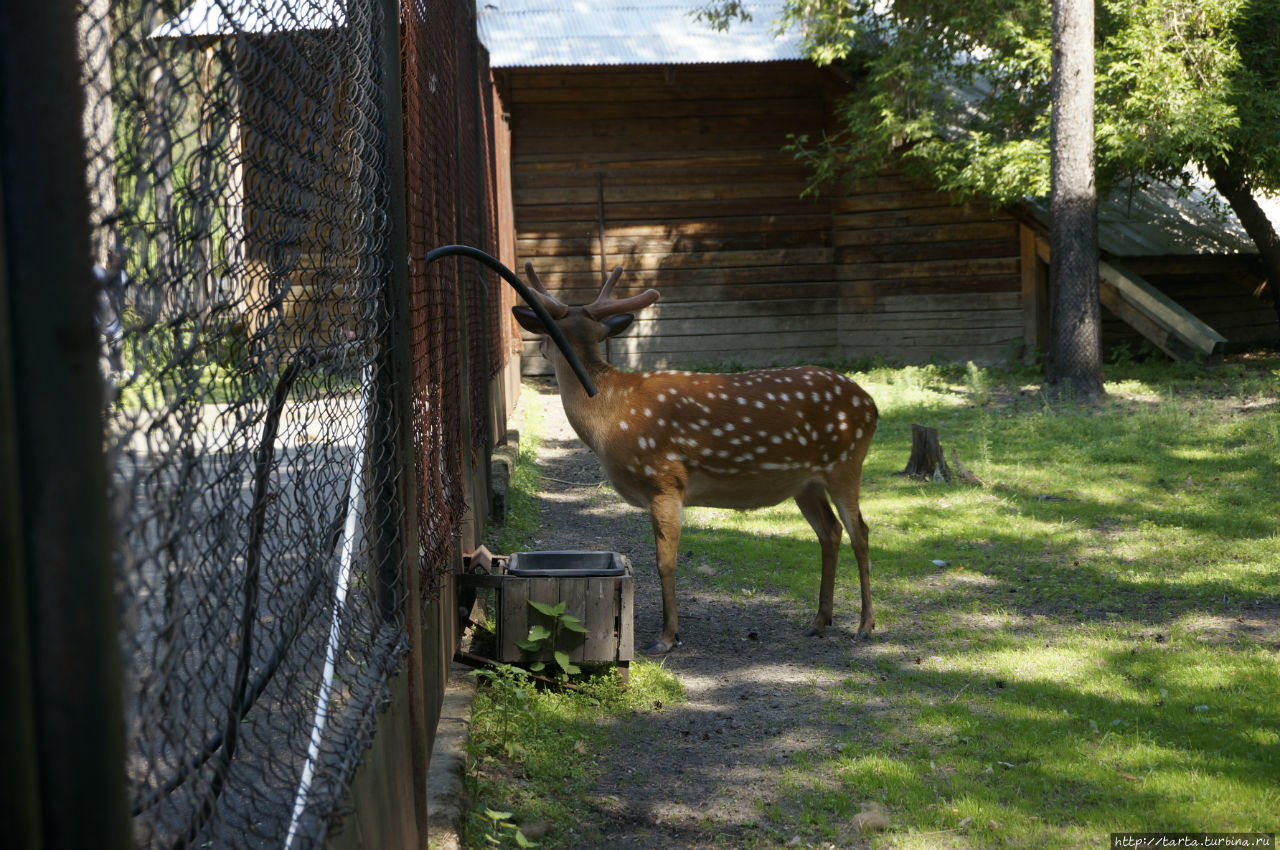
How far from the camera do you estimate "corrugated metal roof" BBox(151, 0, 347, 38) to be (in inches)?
60.2

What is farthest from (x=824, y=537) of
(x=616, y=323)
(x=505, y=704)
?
(x=505, y=704)

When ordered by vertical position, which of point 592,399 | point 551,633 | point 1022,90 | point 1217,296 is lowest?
point 551,633

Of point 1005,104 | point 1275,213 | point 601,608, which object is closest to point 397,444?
point 601,608

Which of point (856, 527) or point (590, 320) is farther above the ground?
point (590, 320)

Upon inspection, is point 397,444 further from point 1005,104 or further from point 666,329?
point 666,329

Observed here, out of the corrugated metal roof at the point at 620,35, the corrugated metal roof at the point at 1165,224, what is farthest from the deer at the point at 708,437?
the corrugated metal roof at the point at 620,35

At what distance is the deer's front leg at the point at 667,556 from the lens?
562 cm

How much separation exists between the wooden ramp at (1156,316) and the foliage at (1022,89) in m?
1.33

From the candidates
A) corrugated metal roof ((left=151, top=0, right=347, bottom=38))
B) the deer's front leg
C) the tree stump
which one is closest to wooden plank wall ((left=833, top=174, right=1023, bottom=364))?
the tree stump

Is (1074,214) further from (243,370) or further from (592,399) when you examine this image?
(243,370)

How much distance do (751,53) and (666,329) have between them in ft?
14.4

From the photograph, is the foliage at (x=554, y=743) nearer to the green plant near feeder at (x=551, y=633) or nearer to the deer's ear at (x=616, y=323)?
the green plant near feeder at (x=551, y=633)

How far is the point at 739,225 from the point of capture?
707 inches

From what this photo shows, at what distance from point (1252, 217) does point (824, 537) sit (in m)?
12.3
